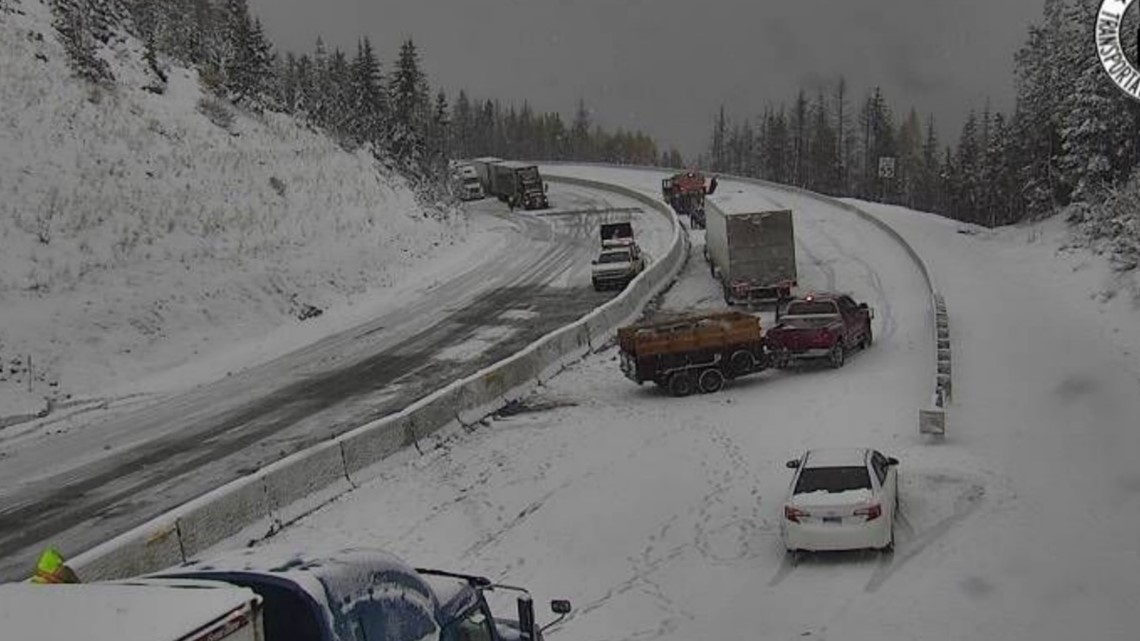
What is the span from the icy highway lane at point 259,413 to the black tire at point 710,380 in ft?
20.6

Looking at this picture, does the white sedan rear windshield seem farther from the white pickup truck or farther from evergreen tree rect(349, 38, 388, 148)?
evergreen tree rect(349, 38, 388, 148)

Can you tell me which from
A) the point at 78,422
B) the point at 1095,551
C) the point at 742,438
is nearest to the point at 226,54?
the point at 78,422

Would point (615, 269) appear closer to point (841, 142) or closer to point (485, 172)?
point (485, 172)

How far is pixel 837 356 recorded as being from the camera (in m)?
26.6

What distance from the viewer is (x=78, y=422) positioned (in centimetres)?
2455

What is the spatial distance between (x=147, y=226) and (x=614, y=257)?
52.3 ft

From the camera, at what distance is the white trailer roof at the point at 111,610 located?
5.01 m

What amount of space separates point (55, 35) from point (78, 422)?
25.7 m

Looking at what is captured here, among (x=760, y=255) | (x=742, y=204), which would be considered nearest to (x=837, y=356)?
(x=760, y=255)

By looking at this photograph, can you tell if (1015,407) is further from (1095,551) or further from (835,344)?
(1095,551)

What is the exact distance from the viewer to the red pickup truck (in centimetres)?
2627

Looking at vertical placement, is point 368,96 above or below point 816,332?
above

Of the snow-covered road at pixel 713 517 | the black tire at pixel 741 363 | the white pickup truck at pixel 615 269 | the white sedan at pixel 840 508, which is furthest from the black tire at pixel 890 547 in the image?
the white pickup truck at pixel 615 269

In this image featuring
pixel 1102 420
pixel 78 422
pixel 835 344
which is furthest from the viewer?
pixel 835 344
